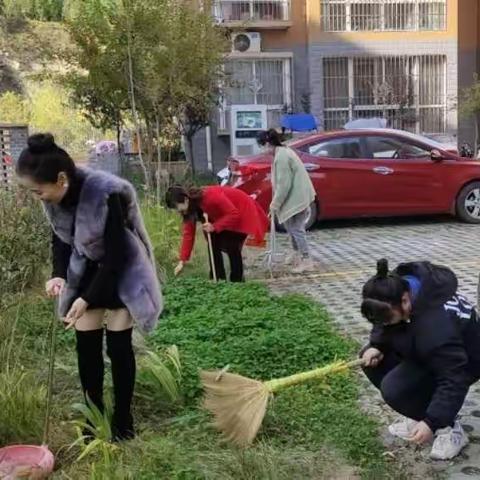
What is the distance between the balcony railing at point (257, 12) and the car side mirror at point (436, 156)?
803 cm

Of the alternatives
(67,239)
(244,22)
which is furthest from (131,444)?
(244,22)

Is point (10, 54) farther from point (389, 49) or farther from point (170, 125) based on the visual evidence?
point (170, 125)

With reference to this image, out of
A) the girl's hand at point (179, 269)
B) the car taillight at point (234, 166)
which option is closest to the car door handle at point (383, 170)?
the car taillight at point (234, 166)

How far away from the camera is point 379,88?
1939cm

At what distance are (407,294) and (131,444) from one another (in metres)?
1.48

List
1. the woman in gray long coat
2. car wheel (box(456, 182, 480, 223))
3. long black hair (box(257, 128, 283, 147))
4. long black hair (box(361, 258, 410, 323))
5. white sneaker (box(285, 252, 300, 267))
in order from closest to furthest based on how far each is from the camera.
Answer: long black hair (box(361, 258, 410, 323)) → the woman in gray long coat → long black hair (box(257, 128, 283, 147)) → white sneaker (box(285, 252, 300, 267)) → car wheel (box(456, 182, 480, 223))

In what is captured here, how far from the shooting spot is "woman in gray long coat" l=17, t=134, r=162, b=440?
3.43 metres

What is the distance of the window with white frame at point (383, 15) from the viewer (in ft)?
63.8

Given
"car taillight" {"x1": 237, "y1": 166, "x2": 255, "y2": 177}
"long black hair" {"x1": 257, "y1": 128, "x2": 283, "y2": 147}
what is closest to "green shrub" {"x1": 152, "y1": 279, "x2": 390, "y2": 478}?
"long black hair" {"x1": 257, "y1": 128, "x2": 283, "y2": 147}

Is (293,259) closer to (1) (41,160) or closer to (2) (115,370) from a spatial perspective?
(2) (115,370)

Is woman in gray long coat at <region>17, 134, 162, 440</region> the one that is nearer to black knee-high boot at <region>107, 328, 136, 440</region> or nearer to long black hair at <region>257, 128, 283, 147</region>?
black knee-high boot at <region>107, 328, 136, 440</region>

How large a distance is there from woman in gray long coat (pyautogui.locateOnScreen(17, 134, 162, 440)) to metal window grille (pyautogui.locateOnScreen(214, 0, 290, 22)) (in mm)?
15752

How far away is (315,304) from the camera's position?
676 centimetres

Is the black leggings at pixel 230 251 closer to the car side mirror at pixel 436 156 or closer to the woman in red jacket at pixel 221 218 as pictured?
the woman in red jacket at pixel 221 218
